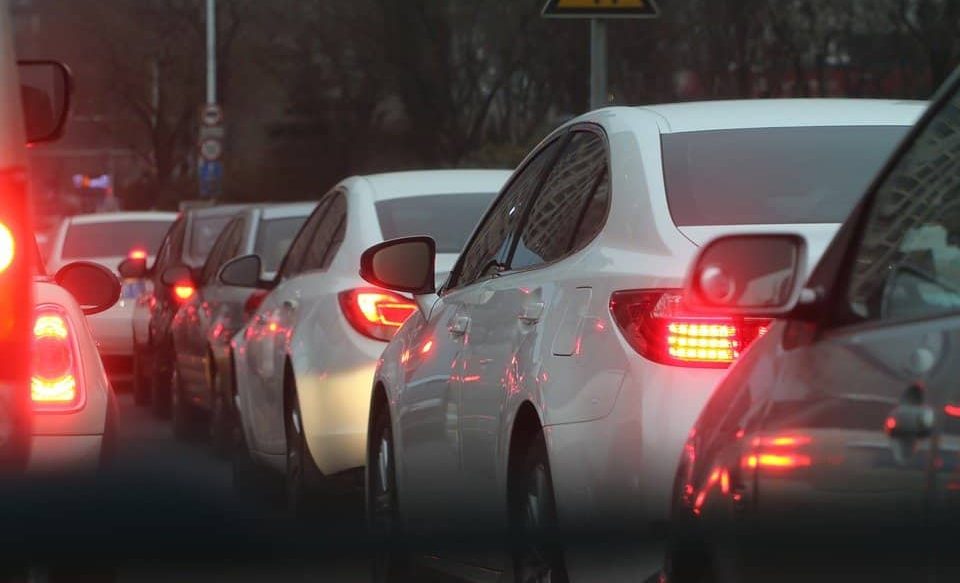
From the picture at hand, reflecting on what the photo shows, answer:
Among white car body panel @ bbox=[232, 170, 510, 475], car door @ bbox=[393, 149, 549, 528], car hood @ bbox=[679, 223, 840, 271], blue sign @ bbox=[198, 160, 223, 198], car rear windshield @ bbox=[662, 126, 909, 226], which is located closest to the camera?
car hood @ bbox=[679, 223, 840, 271]

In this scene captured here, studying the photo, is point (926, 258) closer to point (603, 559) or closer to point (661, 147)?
point (603, 559)

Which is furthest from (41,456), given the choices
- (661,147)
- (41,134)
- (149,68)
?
(149,68)

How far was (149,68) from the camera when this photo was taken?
61875mm

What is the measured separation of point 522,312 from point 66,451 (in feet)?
4.99

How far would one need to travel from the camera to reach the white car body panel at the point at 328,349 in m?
8.27

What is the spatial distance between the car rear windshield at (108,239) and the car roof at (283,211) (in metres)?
6.42

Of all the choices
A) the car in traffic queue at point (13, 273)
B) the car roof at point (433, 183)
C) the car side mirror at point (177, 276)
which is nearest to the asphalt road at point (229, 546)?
the car in traffic queue at point (13, 273)

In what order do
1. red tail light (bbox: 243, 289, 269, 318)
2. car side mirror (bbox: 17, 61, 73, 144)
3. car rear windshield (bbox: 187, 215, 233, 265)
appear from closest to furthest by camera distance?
car side mirror (bbox: 17, 61, 73, 144) < red tail light (bbox: 243, 289, 269, 318) < car rear windshield (bbox: 187, 215, 233, 265)

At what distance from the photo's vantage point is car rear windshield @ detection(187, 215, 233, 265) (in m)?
17.8

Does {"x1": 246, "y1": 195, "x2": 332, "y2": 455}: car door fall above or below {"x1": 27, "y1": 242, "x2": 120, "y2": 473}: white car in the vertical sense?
below

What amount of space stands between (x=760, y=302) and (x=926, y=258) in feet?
0.96

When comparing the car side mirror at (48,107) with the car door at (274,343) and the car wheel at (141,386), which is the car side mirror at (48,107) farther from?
the car wheel at (141,386)

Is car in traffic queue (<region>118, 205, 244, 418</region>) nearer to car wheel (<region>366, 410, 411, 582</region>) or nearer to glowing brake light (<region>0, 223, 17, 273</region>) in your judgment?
car wheel (<region>366, 410, 411, 582</region>)

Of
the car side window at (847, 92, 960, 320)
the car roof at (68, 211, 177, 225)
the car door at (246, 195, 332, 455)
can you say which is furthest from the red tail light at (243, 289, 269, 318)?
the car roof at (68, 211, 177, 225)
